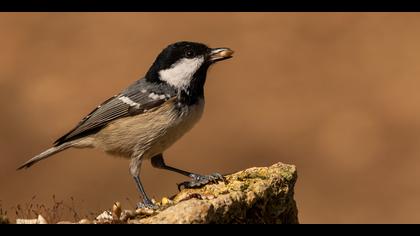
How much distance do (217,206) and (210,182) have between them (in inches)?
42.1

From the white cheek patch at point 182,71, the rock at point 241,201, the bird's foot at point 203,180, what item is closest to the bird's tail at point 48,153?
the white cheek patch at point 182,71

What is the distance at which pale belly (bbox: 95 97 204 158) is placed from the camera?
5605mm

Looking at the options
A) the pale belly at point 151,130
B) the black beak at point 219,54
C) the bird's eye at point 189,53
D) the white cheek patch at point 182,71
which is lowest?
the pale belly at point 151,130

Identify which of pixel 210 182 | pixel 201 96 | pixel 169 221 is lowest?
pixel 169 221

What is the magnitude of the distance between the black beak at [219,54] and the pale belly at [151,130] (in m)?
0.41

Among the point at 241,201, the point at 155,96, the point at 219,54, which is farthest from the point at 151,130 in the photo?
the point at 241,201

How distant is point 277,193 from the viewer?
16.3ft

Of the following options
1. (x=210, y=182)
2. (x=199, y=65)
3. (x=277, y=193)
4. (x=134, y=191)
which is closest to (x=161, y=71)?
(x=199, y=65)

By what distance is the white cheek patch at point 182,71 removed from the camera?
18.9 ft

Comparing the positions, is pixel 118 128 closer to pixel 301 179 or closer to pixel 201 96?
pixel 201 96

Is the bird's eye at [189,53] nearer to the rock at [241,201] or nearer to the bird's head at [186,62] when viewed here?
the bird's head at [186,62]

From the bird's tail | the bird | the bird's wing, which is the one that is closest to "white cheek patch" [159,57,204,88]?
the bird

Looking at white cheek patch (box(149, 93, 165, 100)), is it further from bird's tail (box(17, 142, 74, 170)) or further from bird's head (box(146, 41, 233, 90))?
bird's tail (box(17, 142, 74, 170))

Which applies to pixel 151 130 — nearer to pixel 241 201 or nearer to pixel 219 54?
pixel 219 54
